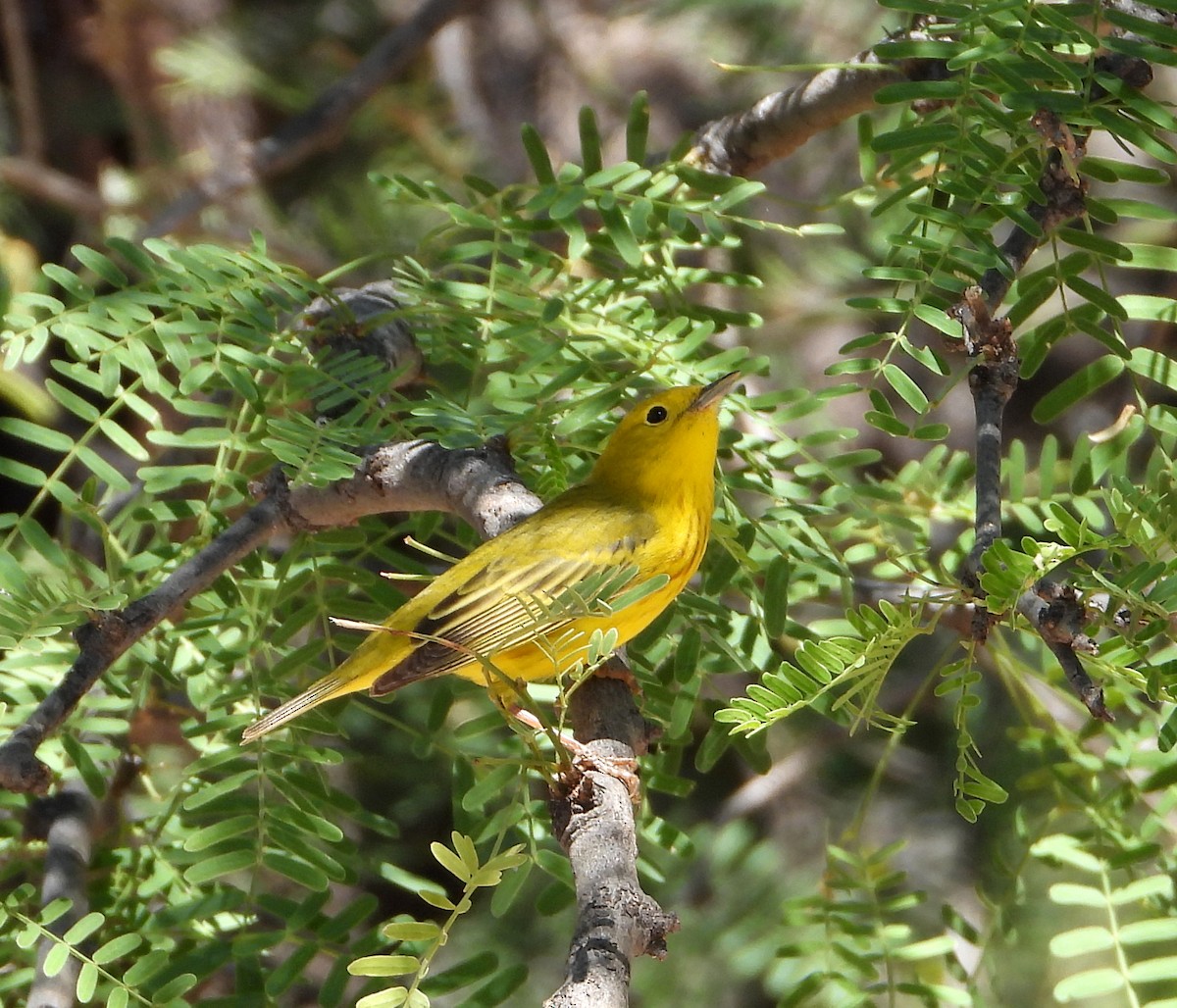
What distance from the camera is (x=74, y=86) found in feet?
17.0

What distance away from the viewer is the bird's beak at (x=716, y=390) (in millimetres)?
2154

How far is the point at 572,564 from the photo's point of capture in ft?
7.55

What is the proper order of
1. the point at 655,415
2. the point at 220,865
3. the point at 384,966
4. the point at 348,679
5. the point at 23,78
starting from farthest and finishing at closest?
the point at 23,78
the point at 655,415
the point at 348,679
the point at 220,865
the point at 384,966

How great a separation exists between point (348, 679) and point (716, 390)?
77cm

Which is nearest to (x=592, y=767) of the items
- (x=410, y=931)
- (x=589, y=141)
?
(x=410, y=931)

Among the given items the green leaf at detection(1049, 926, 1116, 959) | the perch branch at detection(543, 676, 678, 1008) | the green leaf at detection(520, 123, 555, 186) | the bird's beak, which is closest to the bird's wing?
the perch branch at detection(543, 676, 678, 1008)

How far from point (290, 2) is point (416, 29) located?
64.7 inches

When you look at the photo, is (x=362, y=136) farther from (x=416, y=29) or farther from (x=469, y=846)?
(x=469, y=846)

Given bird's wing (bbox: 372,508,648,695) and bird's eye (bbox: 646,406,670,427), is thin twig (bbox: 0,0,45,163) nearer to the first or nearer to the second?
bird's eye (bbox: 646,406,670,427)

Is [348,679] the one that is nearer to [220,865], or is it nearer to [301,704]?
[301,704]

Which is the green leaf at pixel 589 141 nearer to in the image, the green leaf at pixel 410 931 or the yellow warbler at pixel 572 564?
the yellow warbler at pixel 572 564

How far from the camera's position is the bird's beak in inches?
84.8

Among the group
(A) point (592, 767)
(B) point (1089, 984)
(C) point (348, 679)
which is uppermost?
(A) point (592, 767)

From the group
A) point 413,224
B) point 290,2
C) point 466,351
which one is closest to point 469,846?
point 466,351
